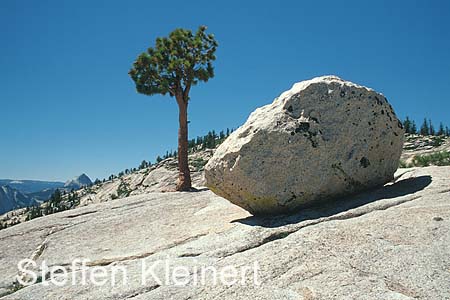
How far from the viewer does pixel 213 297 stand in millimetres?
7094

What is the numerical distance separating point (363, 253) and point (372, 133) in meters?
5.54

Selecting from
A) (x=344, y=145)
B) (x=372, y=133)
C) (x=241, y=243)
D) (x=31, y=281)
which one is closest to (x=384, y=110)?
(x=372, y=133)

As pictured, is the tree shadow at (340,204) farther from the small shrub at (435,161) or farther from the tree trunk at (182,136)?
the tree trunk at (182,136)

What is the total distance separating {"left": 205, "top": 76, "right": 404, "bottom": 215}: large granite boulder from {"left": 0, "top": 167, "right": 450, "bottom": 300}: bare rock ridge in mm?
630

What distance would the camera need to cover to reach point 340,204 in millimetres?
11344

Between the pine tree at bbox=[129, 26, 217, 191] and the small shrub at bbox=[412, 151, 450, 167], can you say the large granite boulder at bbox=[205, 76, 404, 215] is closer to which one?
the small shrub at bbox=[412, 151, 450, 167]

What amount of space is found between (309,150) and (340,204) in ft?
6.45

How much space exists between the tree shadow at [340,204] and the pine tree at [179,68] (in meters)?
16.4

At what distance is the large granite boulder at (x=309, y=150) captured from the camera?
1121 centimetres

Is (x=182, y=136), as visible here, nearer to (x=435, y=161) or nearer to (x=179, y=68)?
(x=179, y=68)

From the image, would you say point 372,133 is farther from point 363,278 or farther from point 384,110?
point 363,278

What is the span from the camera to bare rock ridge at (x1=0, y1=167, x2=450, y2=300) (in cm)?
689

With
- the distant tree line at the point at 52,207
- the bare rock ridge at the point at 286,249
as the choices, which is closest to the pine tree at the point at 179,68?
the bare rock ridge at the point at 286,249

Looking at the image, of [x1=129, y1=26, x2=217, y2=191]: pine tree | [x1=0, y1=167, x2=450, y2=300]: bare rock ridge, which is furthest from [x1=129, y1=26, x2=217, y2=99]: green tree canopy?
[x1=0, y1=167, x2=450, y2=300]: bare rock ridge
